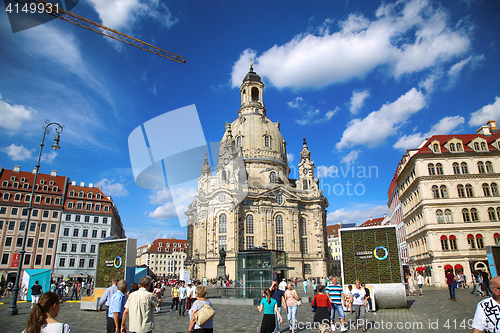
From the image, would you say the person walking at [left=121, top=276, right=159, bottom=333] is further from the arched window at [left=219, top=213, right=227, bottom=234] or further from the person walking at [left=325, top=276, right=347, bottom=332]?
the arched window at [left=219, top=213, right=227, bottom=234]

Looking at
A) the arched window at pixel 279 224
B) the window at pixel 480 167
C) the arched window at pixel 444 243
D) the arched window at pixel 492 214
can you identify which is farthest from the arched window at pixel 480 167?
the arched window at pixel 279 224

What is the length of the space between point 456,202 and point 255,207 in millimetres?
32216

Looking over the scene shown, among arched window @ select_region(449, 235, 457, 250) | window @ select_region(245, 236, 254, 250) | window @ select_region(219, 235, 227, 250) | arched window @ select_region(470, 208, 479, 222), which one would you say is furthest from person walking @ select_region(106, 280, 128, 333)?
window @ select_region(245, 236, 254, 250)

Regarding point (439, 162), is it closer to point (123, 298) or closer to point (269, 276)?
point (269, 276)

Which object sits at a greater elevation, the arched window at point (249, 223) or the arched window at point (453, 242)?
the arched window at point (249, 223)

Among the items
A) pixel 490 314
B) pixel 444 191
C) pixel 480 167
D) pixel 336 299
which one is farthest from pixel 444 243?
pixel 490 314

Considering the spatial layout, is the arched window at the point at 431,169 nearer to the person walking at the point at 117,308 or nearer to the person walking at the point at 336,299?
the person walking at the point at 336,299

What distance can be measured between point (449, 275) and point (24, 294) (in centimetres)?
3035

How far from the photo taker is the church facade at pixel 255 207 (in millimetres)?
56344

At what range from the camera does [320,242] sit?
61.1 metres

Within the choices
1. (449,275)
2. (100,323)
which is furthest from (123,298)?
(449,275)

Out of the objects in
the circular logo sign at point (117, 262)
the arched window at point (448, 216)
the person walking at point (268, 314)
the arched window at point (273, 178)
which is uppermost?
the arched window at point (273, 178)

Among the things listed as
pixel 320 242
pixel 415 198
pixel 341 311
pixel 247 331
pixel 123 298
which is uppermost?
pixel 415 198

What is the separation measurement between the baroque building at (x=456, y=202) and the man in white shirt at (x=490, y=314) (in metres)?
35.6
